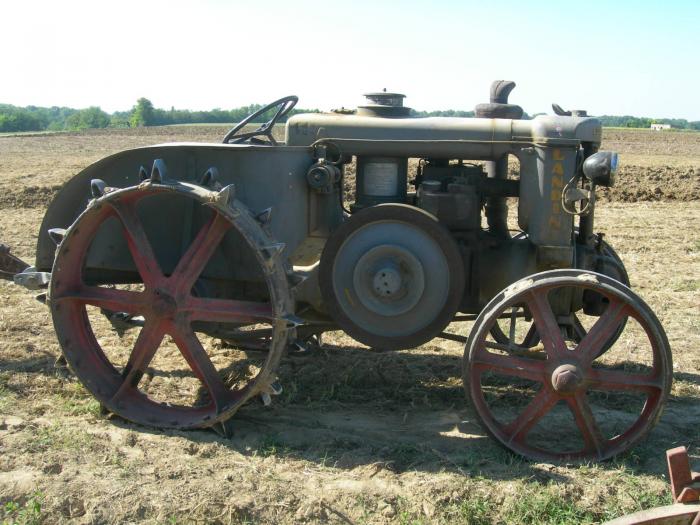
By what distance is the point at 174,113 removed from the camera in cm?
6016

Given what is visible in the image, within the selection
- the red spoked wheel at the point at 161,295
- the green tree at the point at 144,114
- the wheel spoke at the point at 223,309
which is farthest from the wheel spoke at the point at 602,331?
the green tree at the point at 144,114

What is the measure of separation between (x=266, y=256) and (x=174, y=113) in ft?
193

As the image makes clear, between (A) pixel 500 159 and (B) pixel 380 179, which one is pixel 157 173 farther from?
(A) pixel 500 159

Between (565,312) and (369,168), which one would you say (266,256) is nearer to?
(369,168)

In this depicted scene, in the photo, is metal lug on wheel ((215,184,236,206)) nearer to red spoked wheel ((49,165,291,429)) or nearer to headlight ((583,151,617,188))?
red spoked wheel ((49,165,291,429))

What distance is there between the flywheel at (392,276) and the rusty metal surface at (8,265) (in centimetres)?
214

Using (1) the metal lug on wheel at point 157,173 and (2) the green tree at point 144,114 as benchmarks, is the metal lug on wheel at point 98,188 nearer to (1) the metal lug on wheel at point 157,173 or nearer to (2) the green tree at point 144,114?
(1) the metal lug on wheel at point 157,173

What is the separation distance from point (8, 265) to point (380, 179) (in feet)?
8.14

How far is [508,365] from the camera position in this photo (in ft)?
12.8

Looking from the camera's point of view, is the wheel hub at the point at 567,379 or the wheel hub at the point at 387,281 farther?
the wheel hub at the point at 387,281

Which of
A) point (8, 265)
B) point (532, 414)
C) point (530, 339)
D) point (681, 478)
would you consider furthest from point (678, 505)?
point (8, 265)

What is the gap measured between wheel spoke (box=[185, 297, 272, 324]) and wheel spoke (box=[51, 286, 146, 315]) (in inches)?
11.2

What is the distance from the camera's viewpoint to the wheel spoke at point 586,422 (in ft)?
12.4

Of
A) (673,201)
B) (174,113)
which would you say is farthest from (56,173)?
(174,113)
